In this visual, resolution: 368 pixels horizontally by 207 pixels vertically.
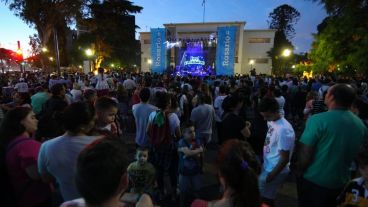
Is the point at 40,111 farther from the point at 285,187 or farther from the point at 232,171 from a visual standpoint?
the point at 232,171

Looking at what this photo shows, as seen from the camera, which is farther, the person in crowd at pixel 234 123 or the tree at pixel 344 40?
the tree at pixel 344 40

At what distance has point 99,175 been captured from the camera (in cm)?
136

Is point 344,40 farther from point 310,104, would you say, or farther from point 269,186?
point 269,186

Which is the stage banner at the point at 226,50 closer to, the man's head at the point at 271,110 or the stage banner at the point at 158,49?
the stage banner at the point at 158,49

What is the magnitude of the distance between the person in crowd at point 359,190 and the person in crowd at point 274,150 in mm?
665

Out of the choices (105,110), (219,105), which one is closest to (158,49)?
(219,105)

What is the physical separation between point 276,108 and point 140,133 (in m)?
2.60

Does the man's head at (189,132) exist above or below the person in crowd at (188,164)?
above

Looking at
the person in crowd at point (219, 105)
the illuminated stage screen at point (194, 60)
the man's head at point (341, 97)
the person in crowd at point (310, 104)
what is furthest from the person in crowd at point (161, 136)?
the illuminated stage screen at point (194, 60)

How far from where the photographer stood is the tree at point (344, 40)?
685 inches

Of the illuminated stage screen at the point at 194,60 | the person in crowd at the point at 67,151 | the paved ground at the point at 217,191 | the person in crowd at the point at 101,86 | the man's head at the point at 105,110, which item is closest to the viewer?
the person in crowd at the point at 67,151

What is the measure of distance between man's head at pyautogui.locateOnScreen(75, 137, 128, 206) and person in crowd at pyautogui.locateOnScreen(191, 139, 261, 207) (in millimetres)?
513

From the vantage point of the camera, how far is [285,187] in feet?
17.9

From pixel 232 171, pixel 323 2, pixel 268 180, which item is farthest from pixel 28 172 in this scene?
pixel 323 2
